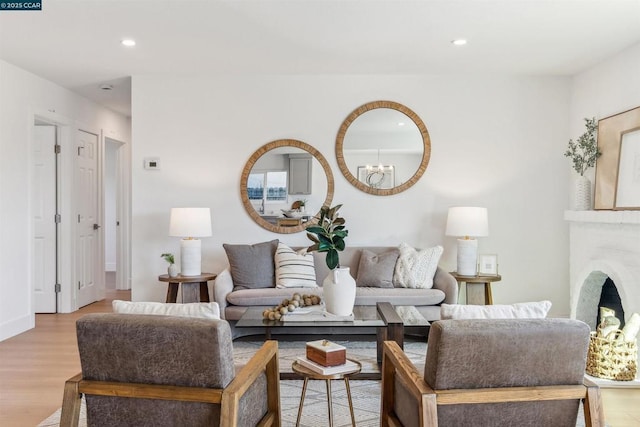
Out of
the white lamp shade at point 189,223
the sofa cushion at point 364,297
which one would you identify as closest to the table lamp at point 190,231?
the white lamp shade at point 189,223

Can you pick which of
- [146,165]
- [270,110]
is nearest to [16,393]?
[146,165]

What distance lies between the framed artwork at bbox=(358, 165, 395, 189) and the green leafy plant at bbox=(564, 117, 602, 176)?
1717 mm

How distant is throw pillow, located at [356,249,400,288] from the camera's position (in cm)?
453

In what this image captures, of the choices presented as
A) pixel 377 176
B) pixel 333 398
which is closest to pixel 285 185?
pixel 377 176

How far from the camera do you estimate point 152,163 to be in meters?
5.14

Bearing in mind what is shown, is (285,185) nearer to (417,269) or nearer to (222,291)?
(222,291)

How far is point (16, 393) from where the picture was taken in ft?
10.6

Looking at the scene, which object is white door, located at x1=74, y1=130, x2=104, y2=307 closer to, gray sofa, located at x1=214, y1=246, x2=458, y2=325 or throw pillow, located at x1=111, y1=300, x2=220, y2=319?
gray sofa, located at x1=214, y1=246, x2=458, y2=325

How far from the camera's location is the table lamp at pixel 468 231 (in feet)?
15.2

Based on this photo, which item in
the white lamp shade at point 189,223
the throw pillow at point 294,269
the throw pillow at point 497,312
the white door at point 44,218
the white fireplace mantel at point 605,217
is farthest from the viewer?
the white door at point 44,218

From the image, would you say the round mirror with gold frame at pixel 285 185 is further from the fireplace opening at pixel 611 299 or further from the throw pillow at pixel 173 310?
the throw pillow at pixel 173 310

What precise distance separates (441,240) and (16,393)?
386cm

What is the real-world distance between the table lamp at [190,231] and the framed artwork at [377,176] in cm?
164

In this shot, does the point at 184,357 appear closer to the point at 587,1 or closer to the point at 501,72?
the point at 587,1
